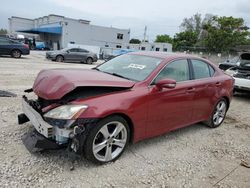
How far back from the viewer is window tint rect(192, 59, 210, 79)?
15.4 feet

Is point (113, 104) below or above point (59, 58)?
above

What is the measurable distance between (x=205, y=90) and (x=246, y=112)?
2.98 meters

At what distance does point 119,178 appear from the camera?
10.3 feet

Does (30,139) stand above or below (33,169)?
above

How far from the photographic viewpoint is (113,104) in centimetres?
320

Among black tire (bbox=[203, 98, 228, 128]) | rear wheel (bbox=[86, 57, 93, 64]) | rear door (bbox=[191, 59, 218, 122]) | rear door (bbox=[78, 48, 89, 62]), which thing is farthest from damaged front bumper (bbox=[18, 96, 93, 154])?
rear wheel (bbox=[86, 57, 93, 64])

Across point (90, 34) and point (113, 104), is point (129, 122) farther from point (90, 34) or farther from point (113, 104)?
point (90, 34)

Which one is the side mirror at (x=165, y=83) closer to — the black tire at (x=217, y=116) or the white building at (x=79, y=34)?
the black tire at (x=217, y=116)

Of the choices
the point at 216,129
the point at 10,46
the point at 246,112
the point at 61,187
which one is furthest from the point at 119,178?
the point at 10,46

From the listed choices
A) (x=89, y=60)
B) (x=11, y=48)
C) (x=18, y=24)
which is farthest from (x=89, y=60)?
(x=18, y=24)

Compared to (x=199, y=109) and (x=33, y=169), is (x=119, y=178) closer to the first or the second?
(x=33, y=169)

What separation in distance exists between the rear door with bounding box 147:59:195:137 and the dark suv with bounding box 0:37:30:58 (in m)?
16.2

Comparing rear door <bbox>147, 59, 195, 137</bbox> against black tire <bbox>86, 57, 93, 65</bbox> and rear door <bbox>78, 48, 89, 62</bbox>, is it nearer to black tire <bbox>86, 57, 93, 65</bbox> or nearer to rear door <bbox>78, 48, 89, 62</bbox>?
rear door <bbox>78, 48, 89, 62</bbox>

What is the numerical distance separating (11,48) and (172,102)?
16717 mm
